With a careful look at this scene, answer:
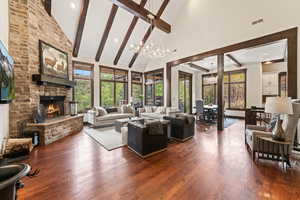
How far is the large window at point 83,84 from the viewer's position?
6612 millimetres

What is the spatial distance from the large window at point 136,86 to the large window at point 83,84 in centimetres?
280

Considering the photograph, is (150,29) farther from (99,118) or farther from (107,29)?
(99,118)

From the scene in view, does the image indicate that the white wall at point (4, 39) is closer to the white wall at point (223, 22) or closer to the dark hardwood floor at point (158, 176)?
the dark hardwood floor at point (158, 176)

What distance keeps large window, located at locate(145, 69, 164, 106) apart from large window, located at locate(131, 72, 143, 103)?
0.44 m

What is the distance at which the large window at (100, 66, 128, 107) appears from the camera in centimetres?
769

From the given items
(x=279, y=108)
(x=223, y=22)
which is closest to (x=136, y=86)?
(x=223, y=22)

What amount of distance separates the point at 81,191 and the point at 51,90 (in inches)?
167

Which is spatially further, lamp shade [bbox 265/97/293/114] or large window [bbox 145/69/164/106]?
large window [bbox 145/69/164/106]

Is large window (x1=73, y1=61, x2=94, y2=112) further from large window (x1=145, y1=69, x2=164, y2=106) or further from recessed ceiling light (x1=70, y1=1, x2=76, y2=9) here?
large window (x1=145, y1=69, x2=164, y2=106)

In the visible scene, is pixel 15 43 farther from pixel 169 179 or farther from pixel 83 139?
pixel 169 179

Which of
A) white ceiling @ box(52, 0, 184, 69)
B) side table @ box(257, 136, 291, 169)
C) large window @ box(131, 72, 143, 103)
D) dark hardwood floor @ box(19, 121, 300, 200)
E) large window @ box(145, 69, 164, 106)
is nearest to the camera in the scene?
dark hardwood floor @ box(19, 121, 300, 200)

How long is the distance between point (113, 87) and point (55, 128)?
4.44 metres

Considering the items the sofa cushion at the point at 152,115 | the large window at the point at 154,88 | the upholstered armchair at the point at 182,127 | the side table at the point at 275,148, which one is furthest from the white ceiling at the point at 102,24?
the side table at the point at 275,148

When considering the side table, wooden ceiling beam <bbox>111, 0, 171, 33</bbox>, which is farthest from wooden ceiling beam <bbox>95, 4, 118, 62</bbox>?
the side table
